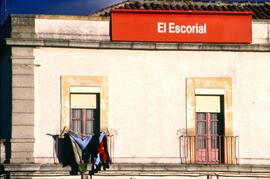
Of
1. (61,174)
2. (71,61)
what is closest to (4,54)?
(71,61)

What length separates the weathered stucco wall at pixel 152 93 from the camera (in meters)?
28.8

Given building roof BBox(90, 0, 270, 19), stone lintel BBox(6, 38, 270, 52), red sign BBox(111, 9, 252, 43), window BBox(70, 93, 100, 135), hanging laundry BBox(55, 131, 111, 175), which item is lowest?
hanging laundry BBox(55, 131, 111, 175)

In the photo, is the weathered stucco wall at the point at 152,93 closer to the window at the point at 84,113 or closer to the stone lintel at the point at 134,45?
the stone lintel at the point at 134,45

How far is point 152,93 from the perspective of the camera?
29.4m

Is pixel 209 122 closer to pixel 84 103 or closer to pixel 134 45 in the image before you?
pixel 134 45

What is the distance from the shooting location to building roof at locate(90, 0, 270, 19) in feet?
105

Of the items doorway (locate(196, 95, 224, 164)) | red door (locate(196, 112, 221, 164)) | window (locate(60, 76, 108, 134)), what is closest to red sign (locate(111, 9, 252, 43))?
window (locate(60, 76, 108, 134))

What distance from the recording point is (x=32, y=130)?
28.5 meters

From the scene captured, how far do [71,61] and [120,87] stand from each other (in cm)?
167

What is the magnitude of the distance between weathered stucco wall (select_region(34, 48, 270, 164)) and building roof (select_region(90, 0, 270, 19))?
276cm

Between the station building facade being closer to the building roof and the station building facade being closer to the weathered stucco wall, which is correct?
the weathered stucco wall

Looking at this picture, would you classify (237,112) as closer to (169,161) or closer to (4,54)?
(169,161)

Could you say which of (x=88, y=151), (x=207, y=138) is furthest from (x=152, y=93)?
(x=88, y=151)

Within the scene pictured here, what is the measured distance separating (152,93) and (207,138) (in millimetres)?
2189
